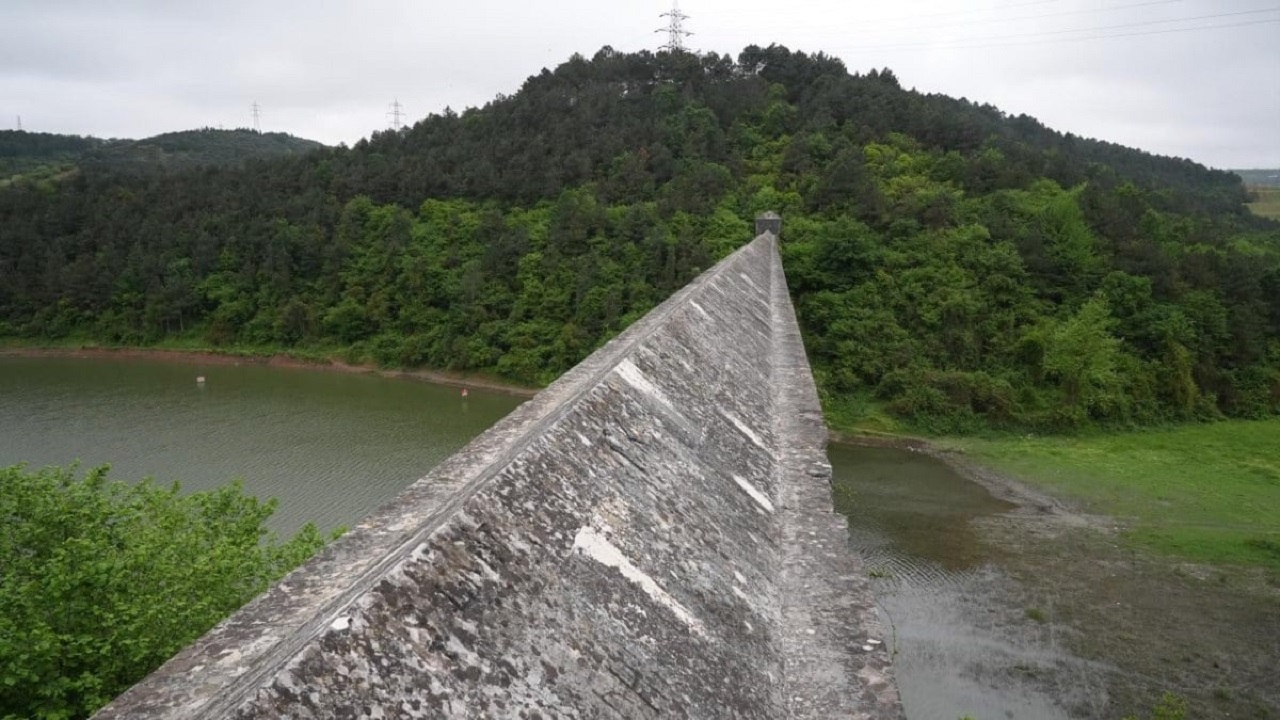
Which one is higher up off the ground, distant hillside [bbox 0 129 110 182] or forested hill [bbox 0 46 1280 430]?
distant hillside [bbox 0 129 110 182]

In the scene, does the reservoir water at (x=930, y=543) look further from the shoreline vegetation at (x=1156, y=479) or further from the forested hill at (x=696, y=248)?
the forested hill at (x=696, y=248)

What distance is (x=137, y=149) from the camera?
96.9 metres

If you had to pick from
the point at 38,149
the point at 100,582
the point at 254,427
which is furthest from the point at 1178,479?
the point at 38,149

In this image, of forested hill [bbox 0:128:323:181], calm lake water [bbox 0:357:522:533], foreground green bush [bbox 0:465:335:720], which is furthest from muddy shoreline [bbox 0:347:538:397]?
forested hill [bbox 0:128:323:181]

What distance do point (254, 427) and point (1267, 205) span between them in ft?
288

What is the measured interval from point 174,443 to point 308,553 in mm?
16200

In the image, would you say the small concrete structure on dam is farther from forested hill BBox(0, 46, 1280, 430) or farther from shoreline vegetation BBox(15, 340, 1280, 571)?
forested hill BBox(0, 46, 1280, 430)

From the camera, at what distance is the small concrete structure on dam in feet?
7.68

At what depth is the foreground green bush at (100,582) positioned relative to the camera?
23.5ft

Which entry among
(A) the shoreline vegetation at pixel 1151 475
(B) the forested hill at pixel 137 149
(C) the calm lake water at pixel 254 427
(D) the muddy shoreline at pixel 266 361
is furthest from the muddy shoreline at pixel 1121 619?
(B) the forested hill at pixel 137 149

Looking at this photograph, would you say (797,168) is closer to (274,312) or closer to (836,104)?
(836,104)

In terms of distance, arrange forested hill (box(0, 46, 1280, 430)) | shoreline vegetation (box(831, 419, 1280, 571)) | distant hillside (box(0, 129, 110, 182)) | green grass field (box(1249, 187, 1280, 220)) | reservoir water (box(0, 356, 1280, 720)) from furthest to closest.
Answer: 1. distant hillside (box(0, 129, 110, 182))
2. green grass field (box(1249, 187, 1280, 220))
3. forested hill (box(0, 46, 1280, 430))
4. shoreline vegetation (box(831, 419, 1280, 571))
5. reservoir water (box(0, 356, 1280, 720))

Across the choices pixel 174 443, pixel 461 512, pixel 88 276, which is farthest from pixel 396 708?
pixel 88 276

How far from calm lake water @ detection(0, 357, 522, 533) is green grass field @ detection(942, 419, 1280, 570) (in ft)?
55.7
